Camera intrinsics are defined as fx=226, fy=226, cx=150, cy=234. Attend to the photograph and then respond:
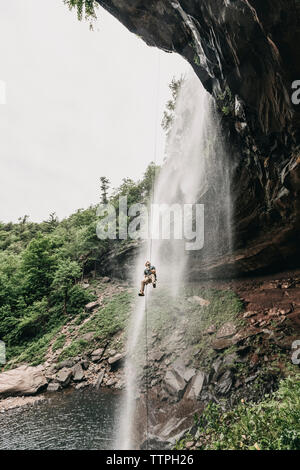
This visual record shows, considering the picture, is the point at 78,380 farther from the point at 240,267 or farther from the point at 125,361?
the point at 240,267

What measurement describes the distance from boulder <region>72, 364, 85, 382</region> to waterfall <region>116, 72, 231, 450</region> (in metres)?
2.38

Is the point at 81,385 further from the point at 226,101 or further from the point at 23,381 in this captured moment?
the point at 226,101

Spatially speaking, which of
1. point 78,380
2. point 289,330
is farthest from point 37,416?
point 289,330

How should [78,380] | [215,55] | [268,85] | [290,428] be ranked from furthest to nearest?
[78,380]
[215,55]
[268,85]
[290,428]

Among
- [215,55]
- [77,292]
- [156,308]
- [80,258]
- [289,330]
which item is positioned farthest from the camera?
[80,258]

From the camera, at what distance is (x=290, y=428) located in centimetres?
448

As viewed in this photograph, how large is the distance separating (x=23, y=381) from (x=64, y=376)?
215cm

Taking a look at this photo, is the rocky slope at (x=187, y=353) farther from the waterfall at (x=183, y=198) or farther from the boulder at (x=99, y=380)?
the waterfall at (x=183, y=198)

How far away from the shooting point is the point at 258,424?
5.27 meters

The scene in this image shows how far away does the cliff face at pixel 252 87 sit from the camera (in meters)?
5.89

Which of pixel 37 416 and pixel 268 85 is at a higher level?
pixel 268 85

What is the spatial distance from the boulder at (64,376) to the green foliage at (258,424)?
23.8 ft

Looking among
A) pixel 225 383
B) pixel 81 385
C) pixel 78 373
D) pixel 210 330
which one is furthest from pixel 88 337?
pixel 225 383

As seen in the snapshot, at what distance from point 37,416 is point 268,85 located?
1455 cm
